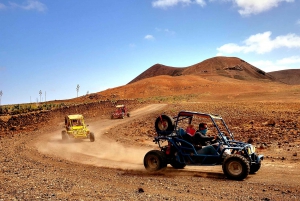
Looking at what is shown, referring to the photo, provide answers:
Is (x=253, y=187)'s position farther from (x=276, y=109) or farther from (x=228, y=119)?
(x=276, y=109)

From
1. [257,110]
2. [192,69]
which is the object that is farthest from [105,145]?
[192,69]

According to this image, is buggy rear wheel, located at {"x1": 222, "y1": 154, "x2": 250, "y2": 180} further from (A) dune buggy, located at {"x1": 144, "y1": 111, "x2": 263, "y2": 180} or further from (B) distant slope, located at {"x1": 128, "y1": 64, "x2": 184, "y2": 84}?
(B) distant slope, located at {"x1": 128, "y1": 64, "x2": 184, "y2": 84}

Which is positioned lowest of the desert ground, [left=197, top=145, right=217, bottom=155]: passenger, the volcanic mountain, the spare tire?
the desert ground

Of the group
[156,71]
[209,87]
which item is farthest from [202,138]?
[156,71]

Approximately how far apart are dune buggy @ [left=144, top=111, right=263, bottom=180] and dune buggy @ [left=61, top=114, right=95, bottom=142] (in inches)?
431

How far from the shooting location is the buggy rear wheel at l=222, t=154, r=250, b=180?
10062mm

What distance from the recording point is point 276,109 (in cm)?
3300

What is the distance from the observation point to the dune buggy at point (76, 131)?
73.0ft

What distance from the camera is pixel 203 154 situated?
36.8 ft

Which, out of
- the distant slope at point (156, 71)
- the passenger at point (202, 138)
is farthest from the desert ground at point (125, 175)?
the distant slope at point (156, 71)

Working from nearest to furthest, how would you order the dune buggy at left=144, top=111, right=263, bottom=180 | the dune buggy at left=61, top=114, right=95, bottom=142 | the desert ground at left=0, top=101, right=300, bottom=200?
the desert ground at left=0, top=101, right=300, bottom=200
the dune buggy at left=144, top=111, right=263, bottom=180
the dune buggy at left=61, top=114, right=95, bottom=142

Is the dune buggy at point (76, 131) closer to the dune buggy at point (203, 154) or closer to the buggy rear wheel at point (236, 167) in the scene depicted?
the dune buggy at point (203, 154)

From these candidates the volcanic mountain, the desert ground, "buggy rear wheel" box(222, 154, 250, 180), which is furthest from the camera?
the volcanic mountain

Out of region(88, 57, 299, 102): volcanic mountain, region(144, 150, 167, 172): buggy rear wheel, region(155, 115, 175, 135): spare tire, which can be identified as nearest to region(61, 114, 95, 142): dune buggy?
region(144, 150, 167, 172): buggy rear wheel
